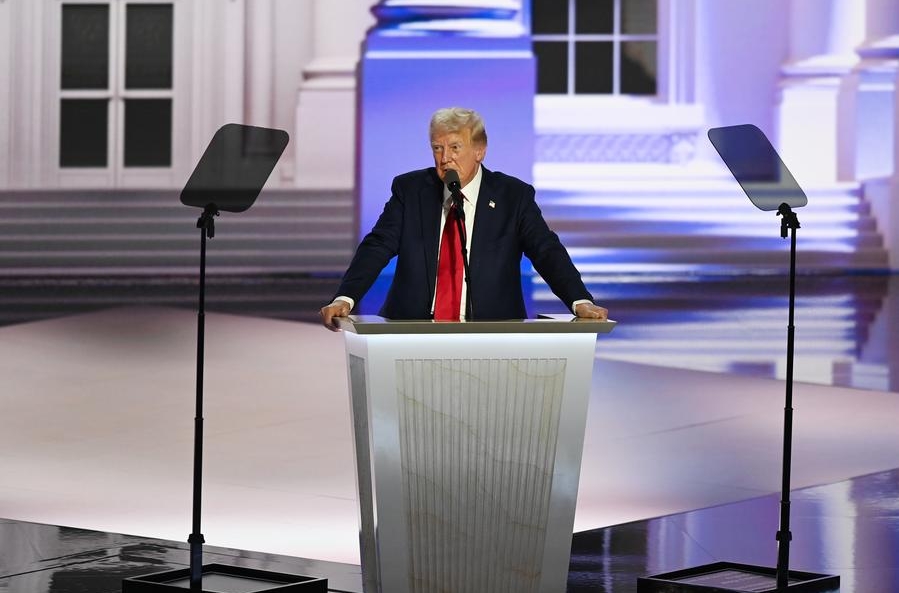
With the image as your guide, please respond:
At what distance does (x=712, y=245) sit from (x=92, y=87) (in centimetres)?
660

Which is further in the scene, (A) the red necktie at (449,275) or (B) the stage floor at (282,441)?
(B) the stage floor at (282,441)

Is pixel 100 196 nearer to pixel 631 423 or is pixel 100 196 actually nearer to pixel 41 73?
pixel 41 73

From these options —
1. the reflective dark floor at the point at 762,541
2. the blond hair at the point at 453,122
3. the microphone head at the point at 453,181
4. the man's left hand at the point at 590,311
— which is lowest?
the reflective dark floor at the point at 762,541

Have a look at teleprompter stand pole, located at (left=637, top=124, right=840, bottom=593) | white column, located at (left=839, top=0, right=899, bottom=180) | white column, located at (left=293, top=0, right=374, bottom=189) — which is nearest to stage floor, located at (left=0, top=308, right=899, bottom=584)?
teleprompter stand pole, located at (left=637, top=124, right=840, bottom=593)

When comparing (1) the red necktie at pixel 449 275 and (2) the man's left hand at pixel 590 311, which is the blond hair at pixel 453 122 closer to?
(1) the red necktie at pixel 449 275

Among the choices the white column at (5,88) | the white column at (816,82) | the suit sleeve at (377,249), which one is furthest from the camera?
the white column at (5,88)

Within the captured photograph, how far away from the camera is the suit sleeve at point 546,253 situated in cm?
361

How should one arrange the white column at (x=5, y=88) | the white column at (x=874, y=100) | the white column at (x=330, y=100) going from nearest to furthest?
the white column at (x=874, y=100) < the white column at (x=330, y=100) < the white column at (x=5, y=88)

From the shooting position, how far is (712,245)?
13875mm

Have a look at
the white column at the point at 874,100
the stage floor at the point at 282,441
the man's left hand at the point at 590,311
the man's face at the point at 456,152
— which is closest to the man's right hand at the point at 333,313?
the man's face at the point at 456,152

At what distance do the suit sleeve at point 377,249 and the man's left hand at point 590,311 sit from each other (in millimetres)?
457

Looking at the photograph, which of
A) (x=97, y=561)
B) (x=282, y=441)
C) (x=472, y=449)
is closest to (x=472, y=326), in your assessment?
(x=472, y=449)

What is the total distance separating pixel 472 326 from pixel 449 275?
0.43 meters

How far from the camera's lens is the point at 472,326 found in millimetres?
3184
